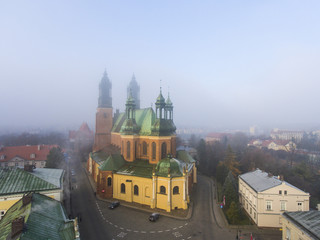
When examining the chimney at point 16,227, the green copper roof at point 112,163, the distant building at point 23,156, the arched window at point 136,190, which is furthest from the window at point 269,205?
the distant building at point 23,156

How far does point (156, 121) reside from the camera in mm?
38188

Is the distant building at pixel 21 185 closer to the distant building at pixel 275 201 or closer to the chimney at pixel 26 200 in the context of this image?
the chimney at pixel 26 200

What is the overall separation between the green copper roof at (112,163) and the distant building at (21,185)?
1160 centimetres

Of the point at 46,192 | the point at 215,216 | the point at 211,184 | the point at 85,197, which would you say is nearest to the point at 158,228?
the point at 215,216

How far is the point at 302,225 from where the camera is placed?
58.5 feet

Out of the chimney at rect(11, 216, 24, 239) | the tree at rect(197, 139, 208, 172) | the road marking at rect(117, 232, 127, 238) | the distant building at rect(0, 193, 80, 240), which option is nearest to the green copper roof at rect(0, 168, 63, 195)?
the distant building at rect(0, 193, 80, 240)

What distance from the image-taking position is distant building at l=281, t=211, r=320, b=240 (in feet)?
54.3

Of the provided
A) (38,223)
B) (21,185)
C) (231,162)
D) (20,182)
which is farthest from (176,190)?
(231,162)

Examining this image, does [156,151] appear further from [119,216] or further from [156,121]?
[119,216]

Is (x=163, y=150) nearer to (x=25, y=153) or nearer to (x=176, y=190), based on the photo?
(x=176, y=190)

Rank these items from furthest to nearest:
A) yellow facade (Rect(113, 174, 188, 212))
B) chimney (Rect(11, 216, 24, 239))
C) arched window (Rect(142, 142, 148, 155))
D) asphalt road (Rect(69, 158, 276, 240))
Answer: arched window (Rect(142, 142, 148, 155)), yellow facade (Rect(113, 174, 188, 212)), asphalt road (Rect(69, 158, 276, 240)), chimney (Rect(11, 216, 24, 239))

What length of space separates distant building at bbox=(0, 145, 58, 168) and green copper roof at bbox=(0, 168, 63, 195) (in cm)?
3670

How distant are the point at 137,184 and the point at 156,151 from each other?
6.50 metres

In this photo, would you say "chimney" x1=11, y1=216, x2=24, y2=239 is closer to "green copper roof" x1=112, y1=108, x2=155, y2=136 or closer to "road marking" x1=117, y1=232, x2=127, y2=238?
"road marking" x1=117, y1=232, x2=127, y2=238
